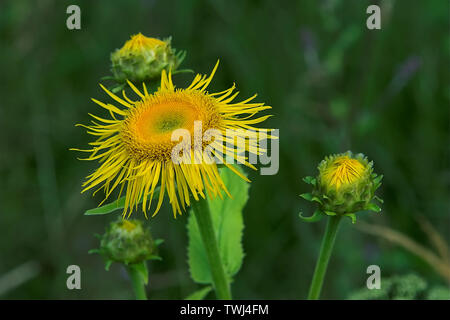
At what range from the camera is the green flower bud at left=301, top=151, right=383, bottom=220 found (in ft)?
5.70

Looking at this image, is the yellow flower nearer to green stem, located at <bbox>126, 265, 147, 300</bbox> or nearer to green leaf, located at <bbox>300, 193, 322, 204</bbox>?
green leaf, located at <bbox>300, 193, 322, 204</bbox>

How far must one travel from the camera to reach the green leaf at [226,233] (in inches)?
84.8

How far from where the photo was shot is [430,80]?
355cm

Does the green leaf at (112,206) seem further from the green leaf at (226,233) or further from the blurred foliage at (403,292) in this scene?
the blurred foliage at (403,292)

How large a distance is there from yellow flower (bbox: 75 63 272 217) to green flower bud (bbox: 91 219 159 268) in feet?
0.97

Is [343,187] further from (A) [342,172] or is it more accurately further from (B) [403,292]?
(B) [403,292]

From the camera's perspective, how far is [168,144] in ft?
5.83

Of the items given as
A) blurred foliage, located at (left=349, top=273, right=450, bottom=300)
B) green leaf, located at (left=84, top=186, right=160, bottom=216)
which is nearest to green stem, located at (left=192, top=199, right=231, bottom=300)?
green leaf, located at (left=84, top=186, right=160, bottom=216)

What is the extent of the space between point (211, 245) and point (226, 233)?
27 cm

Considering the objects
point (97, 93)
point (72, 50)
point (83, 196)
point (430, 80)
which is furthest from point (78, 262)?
point (430, 80)

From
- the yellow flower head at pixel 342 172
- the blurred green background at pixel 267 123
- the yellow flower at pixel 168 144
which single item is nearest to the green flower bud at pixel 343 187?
the yellow flower head at pixel 342 172

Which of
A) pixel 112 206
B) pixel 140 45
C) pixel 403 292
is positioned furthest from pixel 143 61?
pixel 403 292
